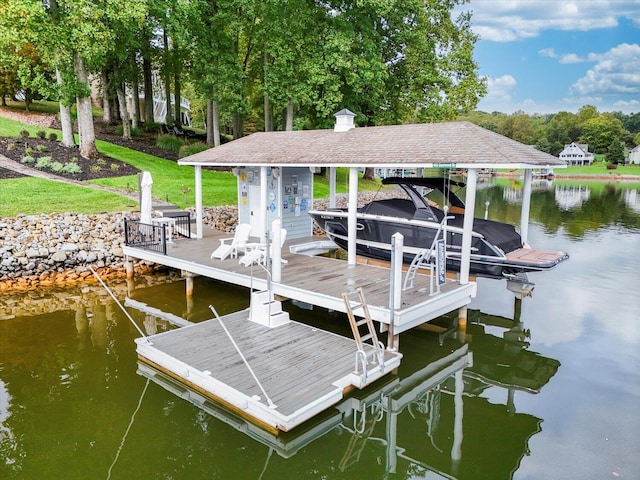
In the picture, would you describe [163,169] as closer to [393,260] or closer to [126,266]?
[126,266]

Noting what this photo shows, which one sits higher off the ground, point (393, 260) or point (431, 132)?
point (431, 132)

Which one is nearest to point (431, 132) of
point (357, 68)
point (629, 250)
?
point (629, 250)

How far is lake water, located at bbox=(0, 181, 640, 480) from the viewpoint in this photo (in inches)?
203

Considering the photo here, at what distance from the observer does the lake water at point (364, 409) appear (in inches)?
203

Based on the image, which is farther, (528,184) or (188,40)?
(188,40)

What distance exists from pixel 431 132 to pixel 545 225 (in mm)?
16502

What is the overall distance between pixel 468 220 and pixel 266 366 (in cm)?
456

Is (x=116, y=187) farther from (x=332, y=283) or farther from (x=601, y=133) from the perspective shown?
(x=601, y=133)

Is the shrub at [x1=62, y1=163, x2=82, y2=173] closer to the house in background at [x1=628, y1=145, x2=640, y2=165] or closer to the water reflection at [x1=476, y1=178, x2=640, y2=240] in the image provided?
the water reflection at [x1=476, y1=178, x2=640, y2=240]

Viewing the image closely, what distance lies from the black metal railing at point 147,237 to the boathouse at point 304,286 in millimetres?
55

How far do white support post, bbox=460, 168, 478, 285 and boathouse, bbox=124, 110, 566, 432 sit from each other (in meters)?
0.02

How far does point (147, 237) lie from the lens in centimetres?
1223

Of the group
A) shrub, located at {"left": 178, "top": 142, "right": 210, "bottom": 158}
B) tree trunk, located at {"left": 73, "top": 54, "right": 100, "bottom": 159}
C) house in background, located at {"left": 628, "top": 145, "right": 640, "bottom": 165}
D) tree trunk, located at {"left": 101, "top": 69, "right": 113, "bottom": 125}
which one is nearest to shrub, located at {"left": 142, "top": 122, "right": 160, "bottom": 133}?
tree trunk, located at {"left": 101, "top": 69, "right": 113, "bottom": 125}

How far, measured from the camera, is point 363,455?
17.7 feet
